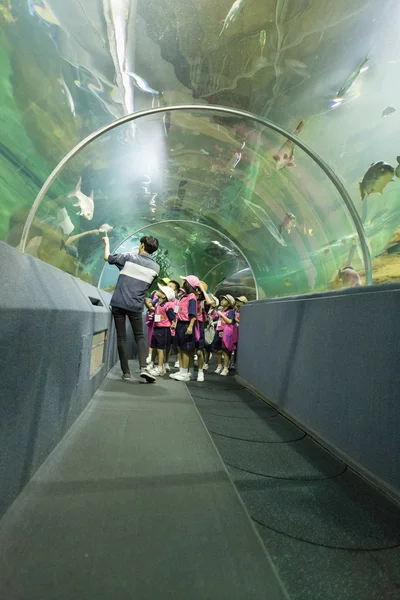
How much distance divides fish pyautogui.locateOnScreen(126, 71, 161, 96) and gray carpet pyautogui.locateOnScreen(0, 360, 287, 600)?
304 inches

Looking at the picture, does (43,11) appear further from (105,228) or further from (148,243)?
(105,228)

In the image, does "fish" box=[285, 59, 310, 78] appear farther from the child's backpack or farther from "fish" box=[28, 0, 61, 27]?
the child's backpack

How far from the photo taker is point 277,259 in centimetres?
1472

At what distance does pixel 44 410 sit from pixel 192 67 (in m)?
7.86

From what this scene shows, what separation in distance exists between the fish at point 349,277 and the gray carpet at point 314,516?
24.8 feet

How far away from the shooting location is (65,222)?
1250cm

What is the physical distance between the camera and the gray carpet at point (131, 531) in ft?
4.81

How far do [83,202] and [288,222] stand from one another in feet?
21.9

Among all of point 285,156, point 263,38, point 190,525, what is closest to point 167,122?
point 285,156

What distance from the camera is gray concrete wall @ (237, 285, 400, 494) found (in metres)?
2.63

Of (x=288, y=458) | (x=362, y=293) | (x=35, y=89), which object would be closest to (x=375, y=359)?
(x=362, y=293)

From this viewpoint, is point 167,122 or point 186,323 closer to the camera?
point 186,323

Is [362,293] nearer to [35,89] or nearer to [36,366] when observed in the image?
[36,366]

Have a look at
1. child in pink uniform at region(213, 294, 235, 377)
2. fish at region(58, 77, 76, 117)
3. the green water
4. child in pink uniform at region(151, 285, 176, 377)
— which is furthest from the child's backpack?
fish at region(58, 77, 76, 117)
